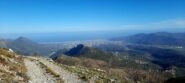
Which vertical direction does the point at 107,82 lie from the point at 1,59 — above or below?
below

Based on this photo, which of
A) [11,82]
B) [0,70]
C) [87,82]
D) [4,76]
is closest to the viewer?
[11,82]

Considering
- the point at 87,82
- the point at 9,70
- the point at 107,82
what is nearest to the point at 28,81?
the point at 9,70

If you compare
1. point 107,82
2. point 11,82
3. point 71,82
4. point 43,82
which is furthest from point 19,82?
point 107,82

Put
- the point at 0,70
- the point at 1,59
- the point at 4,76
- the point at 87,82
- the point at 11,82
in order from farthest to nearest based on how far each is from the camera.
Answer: the point at 1,59 < the point at 87,82 < the point at 0,70 < the point at 4,76 < the point at 11,82

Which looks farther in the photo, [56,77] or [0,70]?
[56,77]

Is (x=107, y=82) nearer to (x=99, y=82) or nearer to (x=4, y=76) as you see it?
(x=99, y=82)

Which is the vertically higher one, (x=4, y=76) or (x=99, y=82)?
(x=4, y=76)

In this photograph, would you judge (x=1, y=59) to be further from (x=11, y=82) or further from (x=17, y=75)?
(x=11, y=82)

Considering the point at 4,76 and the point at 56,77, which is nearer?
the point at 4,76

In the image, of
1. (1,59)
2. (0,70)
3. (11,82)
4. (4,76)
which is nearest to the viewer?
(11,82)
